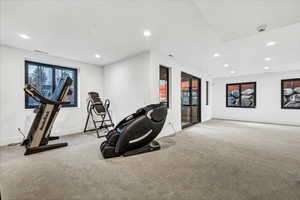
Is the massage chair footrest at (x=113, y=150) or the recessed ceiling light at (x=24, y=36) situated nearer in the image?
the massage chair footrest at (x=113, y=150)

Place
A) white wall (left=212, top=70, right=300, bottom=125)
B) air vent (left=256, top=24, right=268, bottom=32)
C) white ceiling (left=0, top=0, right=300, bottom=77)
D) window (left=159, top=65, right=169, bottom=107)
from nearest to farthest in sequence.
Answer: white ceiling (left=0, top=0, right=300, bottom=77)
air vent (left=256, top=24, right=268, bottom=32)
window (left=159, top=65, right=169, bottom=107)
white wall (left=212, top=70, right=300, bottom=125)

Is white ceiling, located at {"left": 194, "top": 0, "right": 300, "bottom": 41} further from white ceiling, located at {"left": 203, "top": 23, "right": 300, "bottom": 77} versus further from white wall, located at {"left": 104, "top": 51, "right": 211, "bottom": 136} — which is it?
white wall, located at {"left": 104, "top": 51, "right": 211, "bottom": 136}

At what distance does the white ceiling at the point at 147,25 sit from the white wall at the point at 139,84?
1.27 ft

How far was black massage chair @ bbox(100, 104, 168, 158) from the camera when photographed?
2.62 meters

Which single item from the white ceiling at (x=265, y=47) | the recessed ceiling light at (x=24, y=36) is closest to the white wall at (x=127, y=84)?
the white ceiling at (x=265, y=47)

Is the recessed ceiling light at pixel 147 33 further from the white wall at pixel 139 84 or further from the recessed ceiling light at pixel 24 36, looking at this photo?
the recessed ceiling light at pixel 24 36

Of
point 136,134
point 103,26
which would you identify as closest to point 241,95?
point 136,134

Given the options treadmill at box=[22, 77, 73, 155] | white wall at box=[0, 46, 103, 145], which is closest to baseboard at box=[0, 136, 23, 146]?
white wall at box=[0, 46, 103, 145]

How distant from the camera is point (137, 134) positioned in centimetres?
271

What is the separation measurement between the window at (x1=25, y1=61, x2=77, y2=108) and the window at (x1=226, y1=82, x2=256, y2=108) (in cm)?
807

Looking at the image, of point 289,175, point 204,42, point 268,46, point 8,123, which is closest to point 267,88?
point 268,46

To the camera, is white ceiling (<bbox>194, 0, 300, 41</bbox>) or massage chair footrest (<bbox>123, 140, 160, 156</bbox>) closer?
white ceiling (<bbox>194, 0, 300, 41</bbox>)

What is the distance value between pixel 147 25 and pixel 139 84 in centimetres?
174

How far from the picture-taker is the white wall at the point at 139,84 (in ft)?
12.3
